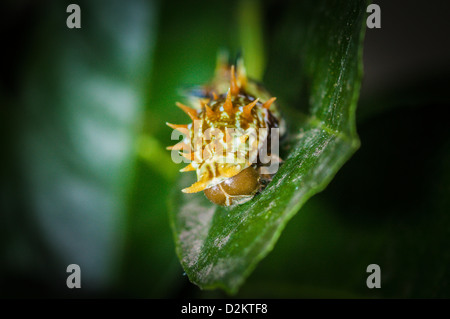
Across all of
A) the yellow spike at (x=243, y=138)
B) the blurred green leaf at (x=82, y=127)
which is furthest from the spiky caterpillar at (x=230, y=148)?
the blurred green leaf at (x=82, y=127)

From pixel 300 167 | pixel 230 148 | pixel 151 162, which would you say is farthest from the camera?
pixel 151 162

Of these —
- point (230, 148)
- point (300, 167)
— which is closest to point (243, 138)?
point (230, 148)

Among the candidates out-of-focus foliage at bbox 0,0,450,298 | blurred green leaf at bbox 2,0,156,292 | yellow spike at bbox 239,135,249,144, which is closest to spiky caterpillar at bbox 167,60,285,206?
yellow spike at bbox 239,135,249,144

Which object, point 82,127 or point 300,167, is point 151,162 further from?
point 300,167
